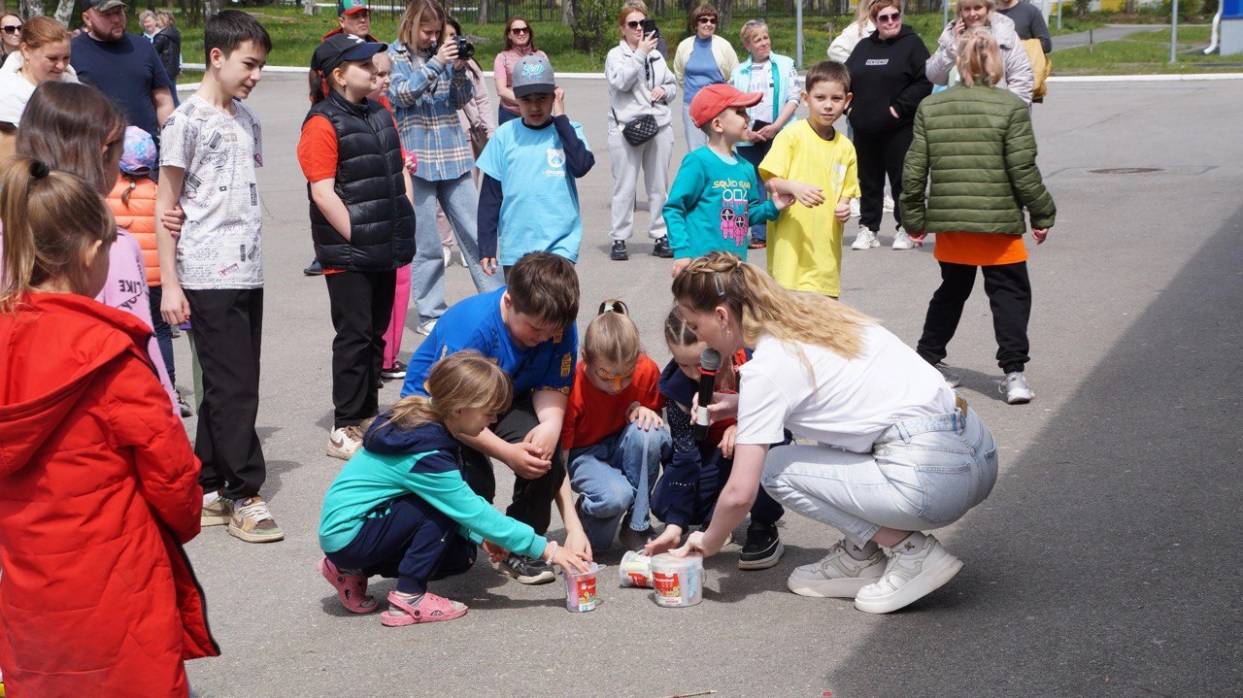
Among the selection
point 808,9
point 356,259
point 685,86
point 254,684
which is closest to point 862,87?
point 685,86

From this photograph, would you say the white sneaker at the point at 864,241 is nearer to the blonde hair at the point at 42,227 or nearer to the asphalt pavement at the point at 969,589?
the asphalt pavement at the point at 969,589

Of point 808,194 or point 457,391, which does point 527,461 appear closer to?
point 457,391

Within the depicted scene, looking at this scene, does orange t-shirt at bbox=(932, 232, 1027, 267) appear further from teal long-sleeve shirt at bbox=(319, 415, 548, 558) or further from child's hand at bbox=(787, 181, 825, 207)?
teal long-sleeve shirt at bbox=(319, 415, 548, 558)

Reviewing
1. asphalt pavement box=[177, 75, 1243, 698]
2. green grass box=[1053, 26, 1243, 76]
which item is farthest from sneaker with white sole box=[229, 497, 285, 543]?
green grass box=[1053, 26, 1243, 76]

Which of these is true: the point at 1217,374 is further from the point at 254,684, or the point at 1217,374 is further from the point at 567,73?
the point at 567,73

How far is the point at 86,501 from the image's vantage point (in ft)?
10.5

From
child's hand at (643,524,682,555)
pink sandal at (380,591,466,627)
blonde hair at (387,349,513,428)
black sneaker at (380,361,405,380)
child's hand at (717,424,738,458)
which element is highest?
blonde hair at (387,349,513,428)

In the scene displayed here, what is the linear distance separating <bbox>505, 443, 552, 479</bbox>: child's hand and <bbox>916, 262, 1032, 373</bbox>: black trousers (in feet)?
10.2

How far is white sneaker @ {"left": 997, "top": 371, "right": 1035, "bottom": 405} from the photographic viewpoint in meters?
6.95

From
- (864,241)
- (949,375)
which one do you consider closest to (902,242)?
(864,241)

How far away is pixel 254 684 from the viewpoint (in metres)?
4.23

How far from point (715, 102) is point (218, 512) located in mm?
2913

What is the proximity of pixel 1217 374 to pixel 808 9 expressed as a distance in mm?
49184

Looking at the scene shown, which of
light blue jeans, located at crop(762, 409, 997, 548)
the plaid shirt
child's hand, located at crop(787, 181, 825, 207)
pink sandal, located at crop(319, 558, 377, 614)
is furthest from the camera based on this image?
the plaid shirt
